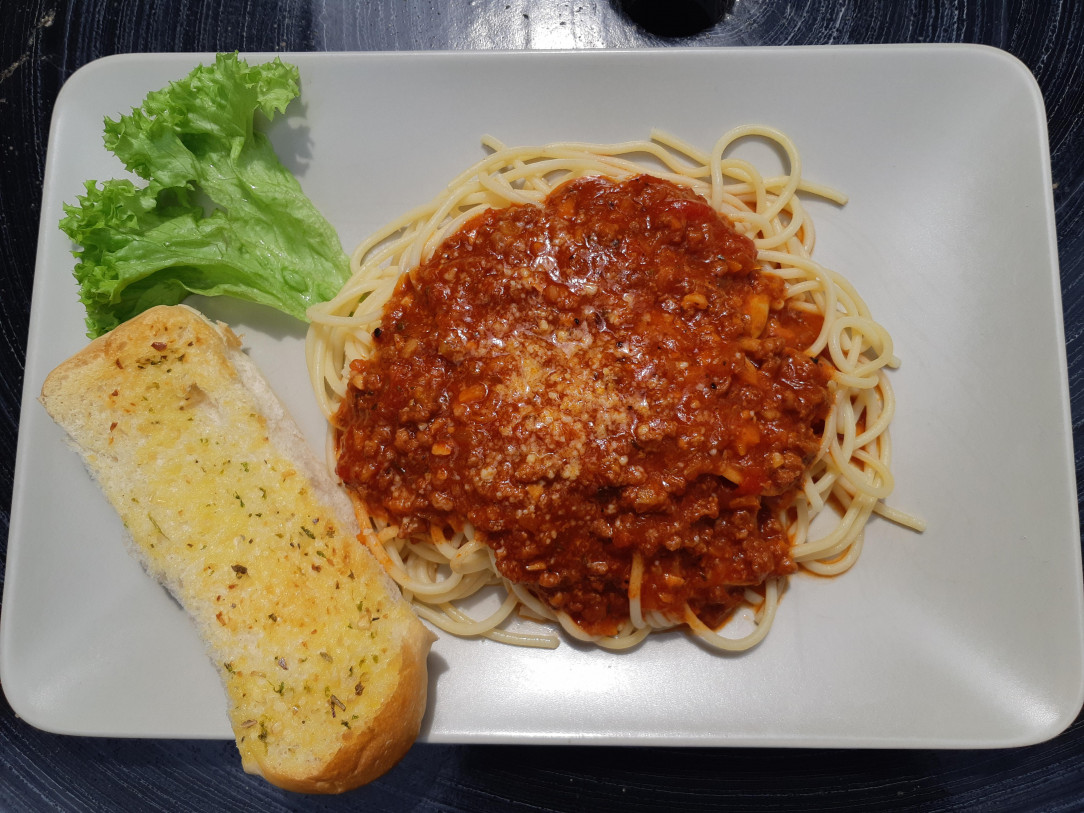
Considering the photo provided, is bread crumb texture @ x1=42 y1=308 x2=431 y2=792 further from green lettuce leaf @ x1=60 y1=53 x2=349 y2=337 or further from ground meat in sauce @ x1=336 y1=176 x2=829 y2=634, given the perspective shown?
ground meat in sauce @ x1=336 y1=176 x2=829 y2=634

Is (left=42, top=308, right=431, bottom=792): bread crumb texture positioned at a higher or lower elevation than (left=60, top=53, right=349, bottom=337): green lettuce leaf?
lower

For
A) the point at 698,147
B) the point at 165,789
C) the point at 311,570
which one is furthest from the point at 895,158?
the point at 165,789

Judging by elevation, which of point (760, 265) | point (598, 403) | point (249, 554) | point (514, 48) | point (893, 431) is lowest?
point (249, 554)

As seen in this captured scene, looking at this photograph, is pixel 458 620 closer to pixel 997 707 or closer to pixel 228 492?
pixel 228 492

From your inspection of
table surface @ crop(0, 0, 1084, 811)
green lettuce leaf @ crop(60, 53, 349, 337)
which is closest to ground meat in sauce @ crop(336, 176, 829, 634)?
green lettuce leaf @ crop(60, 53, 349, 337)

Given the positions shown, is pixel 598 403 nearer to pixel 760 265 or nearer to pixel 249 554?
pixel 760 265

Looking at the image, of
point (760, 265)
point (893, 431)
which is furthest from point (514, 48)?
point (893, 431)

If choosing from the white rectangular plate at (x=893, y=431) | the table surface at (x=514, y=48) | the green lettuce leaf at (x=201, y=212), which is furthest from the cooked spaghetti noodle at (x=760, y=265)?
the table surface at (x=514, y=48)
